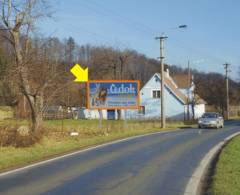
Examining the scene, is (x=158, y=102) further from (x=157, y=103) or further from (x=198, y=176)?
(x=198, y=176)

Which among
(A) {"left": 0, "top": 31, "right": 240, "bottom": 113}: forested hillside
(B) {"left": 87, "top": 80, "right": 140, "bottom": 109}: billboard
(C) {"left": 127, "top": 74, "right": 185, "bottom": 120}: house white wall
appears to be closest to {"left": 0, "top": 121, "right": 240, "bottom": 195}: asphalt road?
(A) {"left": 0, "top": 31, "right": 240, "bottom": 113}: forested hillside

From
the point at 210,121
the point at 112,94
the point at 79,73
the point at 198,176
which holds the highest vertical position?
the point at 79,73

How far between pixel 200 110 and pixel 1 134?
72878 mm

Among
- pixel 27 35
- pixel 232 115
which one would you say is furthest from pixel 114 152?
pixel 232 115

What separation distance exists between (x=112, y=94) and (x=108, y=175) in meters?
26.7

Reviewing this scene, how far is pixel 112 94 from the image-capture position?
1542 inches

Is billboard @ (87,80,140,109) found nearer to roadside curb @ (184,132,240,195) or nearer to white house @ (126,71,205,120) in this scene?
roadside curb @ (184,132,240,195)

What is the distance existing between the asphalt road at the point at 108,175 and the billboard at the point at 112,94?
20171mm

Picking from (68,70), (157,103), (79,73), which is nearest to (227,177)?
Result: (79,73)

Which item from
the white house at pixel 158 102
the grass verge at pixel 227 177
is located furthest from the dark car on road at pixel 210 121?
the white house at pixel 158 102

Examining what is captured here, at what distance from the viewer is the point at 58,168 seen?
14.2m

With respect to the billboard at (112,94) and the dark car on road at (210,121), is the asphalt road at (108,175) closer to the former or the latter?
the billboard at (112,94)

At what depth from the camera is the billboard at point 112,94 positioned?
38688 mm

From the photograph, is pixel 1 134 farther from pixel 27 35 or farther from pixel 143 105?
pixel 143 105
